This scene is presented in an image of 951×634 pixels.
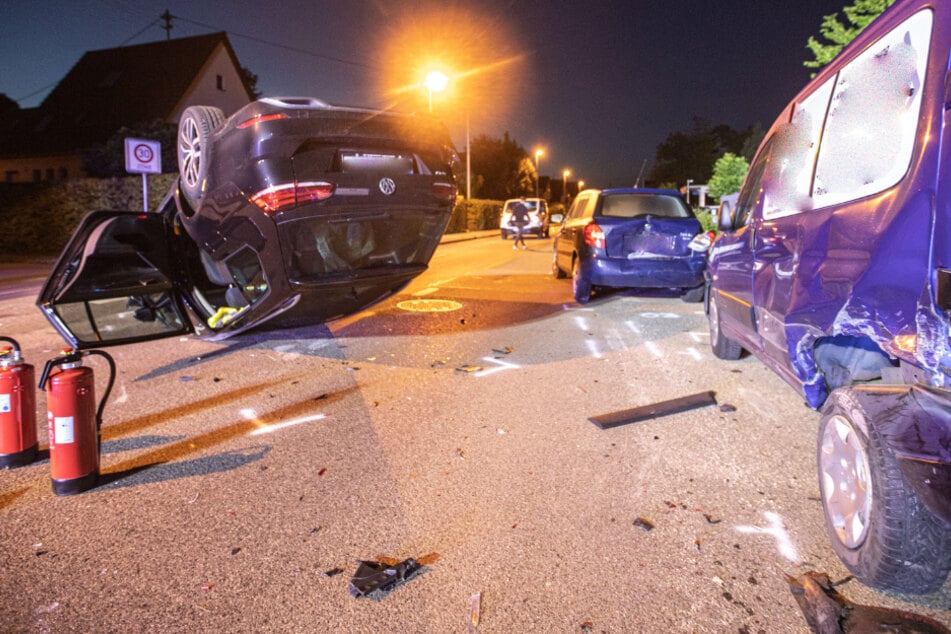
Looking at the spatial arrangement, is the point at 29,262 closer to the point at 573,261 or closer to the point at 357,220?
the point at 573,261

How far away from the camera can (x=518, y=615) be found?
2.39 metres

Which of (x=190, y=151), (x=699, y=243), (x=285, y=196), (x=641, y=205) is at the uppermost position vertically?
(x=190, y=151)

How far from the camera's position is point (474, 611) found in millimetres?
2424

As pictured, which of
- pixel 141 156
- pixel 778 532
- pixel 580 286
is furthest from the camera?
pixel 141 156

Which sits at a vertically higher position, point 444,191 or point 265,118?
point 265,118

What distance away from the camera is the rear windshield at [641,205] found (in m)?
9.55

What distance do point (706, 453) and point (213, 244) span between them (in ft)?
13.9

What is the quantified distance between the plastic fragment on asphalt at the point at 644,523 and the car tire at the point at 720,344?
3.48 metres

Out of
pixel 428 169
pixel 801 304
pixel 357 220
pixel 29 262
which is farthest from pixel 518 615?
pixel 29 262

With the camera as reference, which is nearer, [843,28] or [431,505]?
[431,505]

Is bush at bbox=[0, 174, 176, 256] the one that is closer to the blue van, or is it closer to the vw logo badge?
the vw logo badge

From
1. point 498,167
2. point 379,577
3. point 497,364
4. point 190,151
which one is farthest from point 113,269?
point 498,167

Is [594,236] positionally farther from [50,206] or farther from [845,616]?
[50,206]

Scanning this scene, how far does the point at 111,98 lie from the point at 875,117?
131 feet
